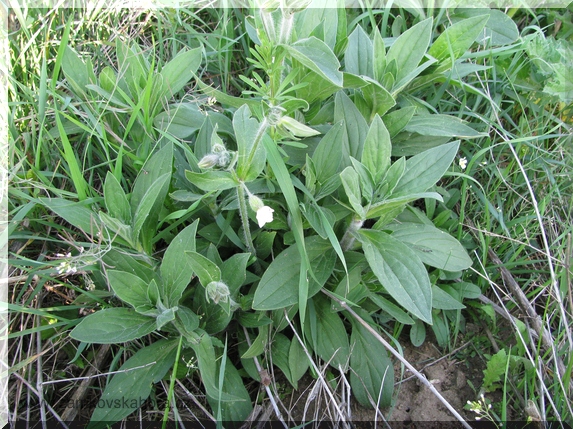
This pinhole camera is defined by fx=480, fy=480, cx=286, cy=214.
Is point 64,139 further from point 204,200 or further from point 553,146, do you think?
point 553,146

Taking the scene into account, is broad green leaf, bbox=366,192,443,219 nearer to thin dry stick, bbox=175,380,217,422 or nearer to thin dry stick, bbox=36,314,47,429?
thin dry stick, bbox=175,380,217,422

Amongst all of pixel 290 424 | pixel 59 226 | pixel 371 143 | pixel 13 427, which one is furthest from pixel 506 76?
pixel 13 427

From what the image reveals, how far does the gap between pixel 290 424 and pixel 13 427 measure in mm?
1264

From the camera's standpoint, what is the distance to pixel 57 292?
2.41 metres

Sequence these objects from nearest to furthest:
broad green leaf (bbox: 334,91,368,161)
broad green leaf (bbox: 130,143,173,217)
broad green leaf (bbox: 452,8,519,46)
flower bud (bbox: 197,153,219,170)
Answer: flower bud (bbox: 197,153,219,170)
broad green leaf (bbox: 130,143,173,217)
broad green leaf (bbox: 334,91,368,161)
broad green leaf (bbox: 452,8,519,46)

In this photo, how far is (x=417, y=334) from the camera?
2533 mm

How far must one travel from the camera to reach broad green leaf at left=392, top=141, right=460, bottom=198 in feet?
7.01

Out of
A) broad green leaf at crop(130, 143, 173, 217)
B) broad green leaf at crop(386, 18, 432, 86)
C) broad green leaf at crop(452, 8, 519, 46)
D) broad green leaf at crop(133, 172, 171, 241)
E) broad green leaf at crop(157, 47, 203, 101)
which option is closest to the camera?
broad green leaf at crop(133, 172, 171, 241)

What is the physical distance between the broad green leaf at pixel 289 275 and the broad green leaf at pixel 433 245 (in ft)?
1.19

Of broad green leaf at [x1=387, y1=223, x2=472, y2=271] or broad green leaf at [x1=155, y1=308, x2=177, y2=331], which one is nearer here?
broad green leaf at [x1=155, y1=308, x2=177, y2=331]

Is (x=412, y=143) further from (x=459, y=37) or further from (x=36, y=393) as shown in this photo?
(x=36, y=393)

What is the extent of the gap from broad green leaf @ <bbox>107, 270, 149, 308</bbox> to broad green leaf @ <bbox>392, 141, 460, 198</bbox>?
46.3 inches

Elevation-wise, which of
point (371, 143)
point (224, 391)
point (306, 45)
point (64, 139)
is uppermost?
point (306, 45)

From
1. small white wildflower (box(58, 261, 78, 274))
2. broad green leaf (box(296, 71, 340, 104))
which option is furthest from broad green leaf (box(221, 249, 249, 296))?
broad green leaf (box(296, 71, 340, 104))
